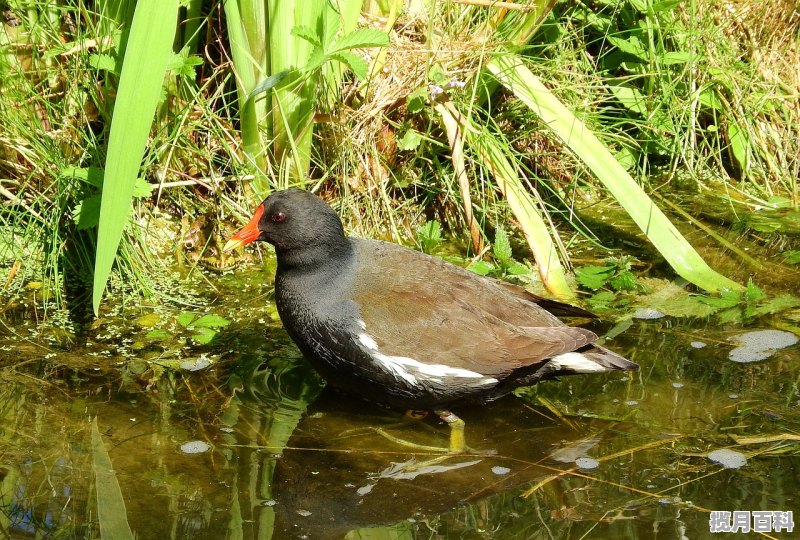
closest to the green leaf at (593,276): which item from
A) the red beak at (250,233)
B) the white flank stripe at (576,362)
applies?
the white flank stripe at (576,362)

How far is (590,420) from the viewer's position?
11.2 ft

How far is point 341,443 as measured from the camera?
327cm

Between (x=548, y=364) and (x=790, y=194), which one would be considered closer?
(x=548, y=364)

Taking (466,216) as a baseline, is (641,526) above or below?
below

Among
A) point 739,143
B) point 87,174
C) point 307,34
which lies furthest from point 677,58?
point 87,174

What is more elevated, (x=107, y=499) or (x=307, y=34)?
(x=307, y=34)

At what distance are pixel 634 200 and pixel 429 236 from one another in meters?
0.96

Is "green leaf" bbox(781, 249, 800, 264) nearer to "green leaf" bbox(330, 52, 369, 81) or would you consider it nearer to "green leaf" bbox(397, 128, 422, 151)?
"green leaf" bbox(397, 128, 422, 151)

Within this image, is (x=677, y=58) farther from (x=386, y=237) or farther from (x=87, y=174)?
(x=87, y=174)

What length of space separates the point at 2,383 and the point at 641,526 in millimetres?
2296

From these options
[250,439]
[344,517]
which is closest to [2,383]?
[250,439]

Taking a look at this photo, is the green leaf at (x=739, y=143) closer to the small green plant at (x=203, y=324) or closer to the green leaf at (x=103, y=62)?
the small green plant at (x=203, y=324)

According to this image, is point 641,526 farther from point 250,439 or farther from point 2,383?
point 2,383

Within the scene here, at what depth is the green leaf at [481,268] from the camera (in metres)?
4.36
